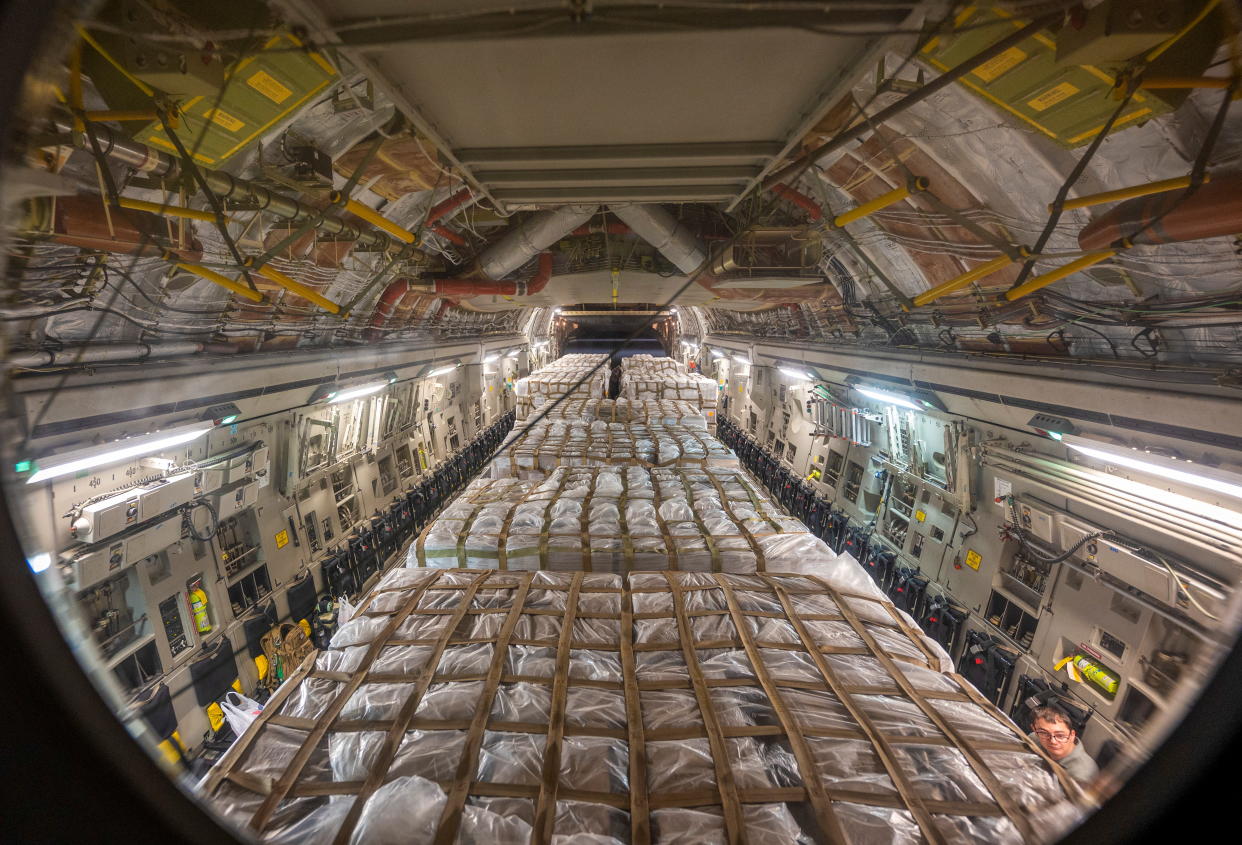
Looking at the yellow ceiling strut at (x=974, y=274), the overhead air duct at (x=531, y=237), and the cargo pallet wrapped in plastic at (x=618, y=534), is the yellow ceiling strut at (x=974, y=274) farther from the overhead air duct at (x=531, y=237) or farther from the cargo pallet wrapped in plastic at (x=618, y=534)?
the overhead air duct at (x=531, y=237)

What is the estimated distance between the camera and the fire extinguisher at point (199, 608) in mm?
5031

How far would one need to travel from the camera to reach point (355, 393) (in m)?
7.48

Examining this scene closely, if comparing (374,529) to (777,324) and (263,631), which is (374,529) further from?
(777,324)

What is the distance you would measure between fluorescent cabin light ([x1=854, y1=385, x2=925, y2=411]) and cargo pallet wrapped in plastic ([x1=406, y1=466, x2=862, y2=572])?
333cm

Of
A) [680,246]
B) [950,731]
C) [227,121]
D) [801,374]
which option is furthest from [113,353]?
[801,374]

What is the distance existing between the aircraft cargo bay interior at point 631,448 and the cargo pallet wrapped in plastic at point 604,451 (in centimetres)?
14

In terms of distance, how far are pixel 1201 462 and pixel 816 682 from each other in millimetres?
3720

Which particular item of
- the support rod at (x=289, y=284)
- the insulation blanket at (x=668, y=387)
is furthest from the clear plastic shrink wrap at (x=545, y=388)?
the support rod at (x=289, y=284)

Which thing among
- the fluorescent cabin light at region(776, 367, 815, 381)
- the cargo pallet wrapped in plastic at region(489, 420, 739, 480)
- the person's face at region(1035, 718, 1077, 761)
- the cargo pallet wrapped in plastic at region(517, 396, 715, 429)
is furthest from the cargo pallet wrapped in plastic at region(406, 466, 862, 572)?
the fluorescent cabin light at region(776, 367, 815, 381)

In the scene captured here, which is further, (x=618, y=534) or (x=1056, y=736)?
(x=1056, y=736)

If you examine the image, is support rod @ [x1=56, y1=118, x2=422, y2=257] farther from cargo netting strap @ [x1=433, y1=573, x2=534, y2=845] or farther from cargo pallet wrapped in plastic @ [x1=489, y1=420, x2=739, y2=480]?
cargo pallet wrapped in plastic @ [x1=489, y1=420, x2=739, y2=480]

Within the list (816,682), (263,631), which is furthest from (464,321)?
(816,682)

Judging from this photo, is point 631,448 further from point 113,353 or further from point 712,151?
point 113,353

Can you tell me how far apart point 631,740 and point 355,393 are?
24.8 feet
